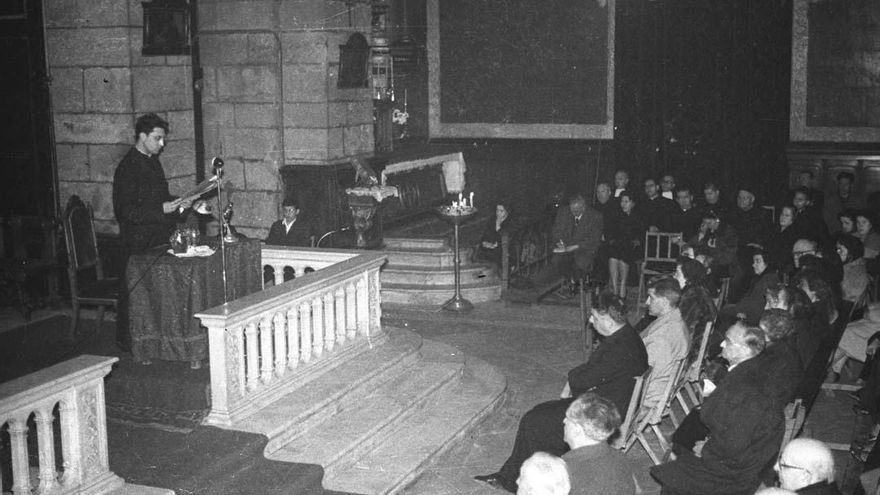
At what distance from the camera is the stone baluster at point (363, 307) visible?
7.50 meters

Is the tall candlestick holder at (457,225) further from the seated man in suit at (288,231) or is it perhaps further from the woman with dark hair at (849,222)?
the woman with dark hair at (849,222)

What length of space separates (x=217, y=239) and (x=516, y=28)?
8.74 m

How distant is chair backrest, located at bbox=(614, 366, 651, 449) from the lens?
582 cm

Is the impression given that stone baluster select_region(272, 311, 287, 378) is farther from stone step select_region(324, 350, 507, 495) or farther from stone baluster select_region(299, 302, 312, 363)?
stone step select_region(324, 350, 507, 495)

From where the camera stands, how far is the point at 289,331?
6570mm

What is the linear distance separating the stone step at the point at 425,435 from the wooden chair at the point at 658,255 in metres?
2.54

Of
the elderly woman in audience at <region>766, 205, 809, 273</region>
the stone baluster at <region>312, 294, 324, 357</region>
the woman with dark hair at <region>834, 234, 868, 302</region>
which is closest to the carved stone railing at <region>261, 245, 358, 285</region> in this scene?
the stone baluster at <region>312, 294, 324, 357</region>

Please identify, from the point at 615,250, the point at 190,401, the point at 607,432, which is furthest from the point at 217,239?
the point at 615,250

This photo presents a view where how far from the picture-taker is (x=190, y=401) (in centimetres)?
612

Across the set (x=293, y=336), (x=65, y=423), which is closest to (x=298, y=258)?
(x=293, y=336)

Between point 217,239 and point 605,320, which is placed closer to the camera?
point 605,320

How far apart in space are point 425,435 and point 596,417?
2.27 m

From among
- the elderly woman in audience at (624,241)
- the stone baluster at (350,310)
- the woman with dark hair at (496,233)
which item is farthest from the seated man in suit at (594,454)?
the woman with dark hair at (496,233)

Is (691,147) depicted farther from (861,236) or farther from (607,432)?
(607,432)
